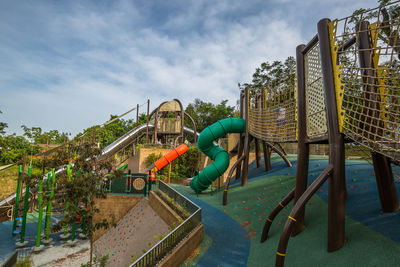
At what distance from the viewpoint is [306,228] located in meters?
5.80

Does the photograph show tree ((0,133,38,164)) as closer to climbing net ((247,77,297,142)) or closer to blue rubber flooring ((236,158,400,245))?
climbing net ((247,77,297,142))

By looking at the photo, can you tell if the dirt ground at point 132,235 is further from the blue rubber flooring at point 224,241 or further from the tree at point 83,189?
the tree at point 83,189

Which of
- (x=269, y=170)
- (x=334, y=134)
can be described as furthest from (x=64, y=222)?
(x=269, y=170)

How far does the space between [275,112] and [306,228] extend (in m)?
4.04

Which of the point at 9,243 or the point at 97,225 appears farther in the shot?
the point at 9,243

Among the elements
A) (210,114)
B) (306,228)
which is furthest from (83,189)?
(210,114)

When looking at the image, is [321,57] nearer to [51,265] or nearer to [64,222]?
[64,222]

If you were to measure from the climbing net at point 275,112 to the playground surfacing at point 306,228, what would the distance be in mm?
2144

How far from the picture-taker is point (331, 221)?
438cm

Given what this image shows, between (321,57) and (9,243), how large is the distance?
491 inches

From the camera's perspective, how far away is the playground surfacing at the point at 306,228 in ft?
13.8

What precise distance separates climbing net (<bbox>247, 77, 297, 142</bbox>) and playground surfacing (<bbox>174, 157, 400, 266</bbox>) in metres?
2.14

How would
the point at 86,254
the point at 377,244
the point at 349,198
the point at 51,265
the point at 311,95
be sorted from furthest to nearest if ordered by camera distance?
the point at 86,254, the point at 51,265, the point at 349,198, the point at 311,95, the point at 377,244

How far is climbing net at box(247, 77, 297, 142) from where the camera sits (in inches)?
285
